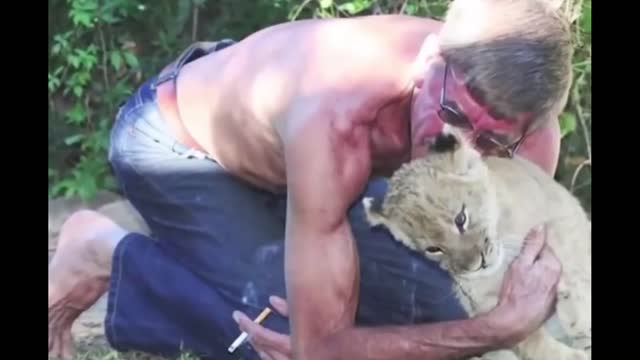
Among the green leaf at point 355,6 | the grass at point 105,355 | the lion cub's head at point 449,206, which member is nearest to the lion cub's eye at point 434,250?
the lion cub's head at point 449,206

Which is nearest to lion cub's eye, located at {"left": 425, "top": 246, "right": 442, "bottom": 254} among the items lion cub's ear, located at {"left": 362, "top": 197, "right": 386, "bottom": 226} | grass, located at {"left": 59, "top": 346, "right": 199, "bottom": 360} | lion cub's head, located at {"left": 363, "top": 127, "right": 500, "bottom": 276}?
lion cub's head, located at {"left": 363, "top": 127, "right": 500, "bottom": 276}

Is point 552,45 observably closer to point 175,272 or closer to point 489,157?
point 489,157

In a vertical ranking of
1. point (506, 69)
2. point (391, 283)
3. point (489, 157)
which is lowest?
point (391, 283)

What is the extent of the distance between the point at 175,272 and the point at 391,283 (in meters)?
0.53

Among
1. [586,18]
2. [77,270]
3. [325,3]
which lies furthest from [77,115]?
[586,18]

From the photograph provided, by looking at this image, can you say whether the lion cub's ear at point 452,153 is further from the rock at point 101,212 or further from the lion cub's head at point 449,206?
the rock at point 101,212

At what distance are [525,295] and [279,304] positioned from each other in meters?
0.59

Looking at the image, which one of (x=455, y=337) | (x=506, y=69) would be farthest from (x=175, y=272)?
(x=506, y=69)

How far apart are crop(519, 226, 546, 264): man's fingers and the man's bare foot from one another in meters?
0.97

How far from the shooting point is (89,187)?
368cm

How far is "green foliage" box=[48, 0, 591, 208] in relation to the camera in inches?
144

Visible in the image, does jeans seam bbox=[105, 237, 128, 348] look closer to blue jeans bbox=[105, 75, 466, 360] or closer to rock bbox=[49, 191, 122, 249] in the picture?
blue jeans bbox=[105, 75, 466, 360]

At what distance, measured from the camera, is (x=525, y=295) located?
3561 millimetres
